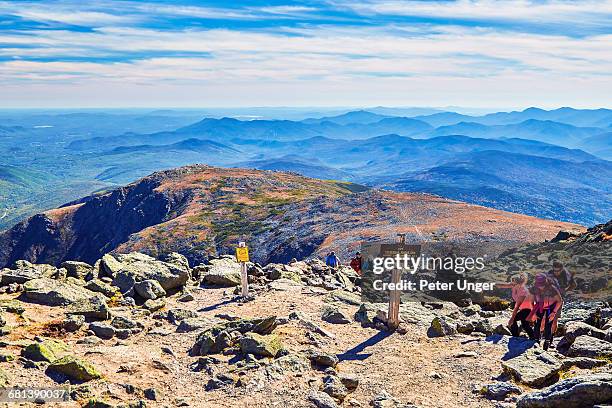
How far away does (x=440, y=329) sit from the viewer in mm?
16031

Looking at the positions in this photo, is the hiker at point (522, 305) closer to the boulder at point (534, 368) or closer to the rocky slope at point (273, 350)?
the rocky slope at point (273, 350)

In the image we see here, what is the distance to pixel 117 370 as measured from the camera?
12.8 metres

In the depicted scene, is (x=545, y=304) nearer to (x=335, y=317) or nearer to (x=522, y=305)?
(x=522, y=305)

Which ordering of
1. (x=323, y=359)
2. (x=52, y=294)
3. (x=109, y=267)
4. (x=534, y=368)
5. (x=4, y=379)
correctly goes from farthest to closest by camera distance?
1. (x=109, y=267)
2. (x=52, y=294)
3. (x=323, y=359)
4. (x=534, y=368)
5. (x=4, y=379)

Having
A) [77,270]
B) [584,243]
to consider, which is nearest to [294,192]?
[584,243]

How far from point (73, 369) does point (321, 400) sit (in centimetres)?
574

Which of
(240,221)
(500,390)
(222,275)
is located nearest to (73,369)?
(500,390)

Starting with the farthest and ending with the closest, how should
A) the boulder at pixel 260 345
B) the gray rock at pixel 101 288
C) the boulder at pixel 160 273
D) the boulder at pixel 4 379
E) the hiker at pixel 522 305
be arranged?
the boulder at pixel 160 273
the gray rock at pixel 101 288
the hiker at pixel 522 305
the boulder at pixel 260 345
the boulder at pixel 4 379

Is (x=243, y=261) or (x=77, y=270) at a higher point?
(x=243, y=261)

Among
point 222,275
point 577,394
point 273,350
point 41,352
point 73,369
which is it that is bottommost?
point 222,275

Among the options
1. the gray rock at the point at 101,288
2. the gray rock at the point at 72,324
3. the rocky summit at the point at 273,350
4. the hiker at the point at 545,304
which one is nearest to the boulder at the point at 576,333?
the rocky summit at the point at 273,350

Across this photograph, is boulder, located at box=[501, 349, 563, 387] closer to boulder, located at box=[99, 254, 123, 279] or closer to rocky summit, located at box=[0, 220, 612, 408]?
rocky summit, located at box=[0, 220, 612, 408]

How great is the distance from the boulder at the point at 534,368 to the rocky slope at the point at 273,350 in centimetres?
3

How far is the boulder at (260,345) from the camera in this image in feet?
45.7
